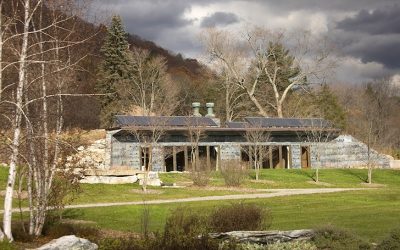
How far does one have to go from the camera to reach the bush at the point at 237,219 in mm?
11758

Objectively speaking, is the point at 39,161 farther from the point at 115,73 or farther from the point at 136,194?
the point at 115,73

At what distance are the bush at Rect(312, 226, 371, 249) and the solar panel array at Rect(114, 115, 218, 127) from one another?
29159 millimetres

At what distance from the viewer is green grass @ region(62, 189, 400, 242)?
14492mm

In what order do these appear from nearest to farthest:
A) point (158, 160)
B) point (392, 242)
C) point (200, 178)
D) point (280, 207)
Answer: point (392, 242) < point (280, 207) < point (200, 178) < point (158, 160)

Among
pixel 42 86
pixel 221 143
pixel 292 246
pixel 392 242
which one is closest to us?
pixel 392 242

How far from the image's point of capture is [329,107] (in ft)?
210

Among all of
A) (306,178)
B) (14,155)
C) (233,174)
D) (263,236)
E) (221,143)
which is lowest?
(263,236)

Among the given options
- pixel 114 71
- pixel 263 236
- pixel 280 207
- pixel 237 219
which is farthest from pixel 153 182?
pixel 114 71

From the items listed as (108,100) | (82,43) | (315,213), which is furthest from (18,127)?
(108,100)

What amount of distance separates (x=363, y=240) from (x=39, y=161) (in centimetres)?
707

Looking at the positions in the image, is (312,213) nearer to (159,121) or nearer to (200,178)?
(200,178)

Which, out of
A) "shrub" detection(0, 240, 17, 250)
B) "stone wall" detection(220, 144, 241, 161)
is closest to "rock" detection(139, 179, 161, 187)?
"stone wall" detection(220, 144, 241, 161)

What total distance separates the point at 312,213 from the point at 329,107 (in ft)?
157

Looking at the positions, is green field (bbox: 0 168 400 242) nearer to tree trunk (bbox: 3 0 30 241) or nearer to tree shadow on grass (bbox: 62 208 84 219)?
tree shadow on grass (bbox: 62 208 84 219)
